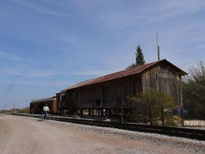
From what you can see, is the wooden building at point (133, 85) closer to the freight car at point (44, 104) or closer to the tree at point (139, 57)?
the freight car at point (44, 104)

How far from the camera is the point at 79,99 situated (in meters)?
30.5

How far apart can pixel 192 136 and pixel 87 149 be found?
468cm

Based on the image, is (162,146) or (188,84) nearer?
(162,146)

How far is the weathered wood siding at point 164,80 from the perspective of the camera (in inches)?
822

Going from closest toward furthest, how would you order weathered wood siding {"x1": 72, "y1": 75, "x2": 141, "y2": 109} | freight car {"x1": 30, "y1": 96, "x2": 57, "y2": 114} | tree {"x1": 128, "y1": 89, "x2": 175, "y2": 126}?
tree {"x1": 128, "y1": 89, "x2": 175, "y2": 126} → weathered wood siding {"x1": 72, "y1": 75, "x2": 141, "y2": 109} → freight car {"x1": 30, "y1": 96, "x2": 57, "y2": 114}

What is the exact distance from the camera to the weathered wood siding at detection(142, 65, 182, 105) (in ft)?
68.5

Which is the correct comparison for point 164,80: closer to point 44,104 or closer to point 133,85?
point 133,85

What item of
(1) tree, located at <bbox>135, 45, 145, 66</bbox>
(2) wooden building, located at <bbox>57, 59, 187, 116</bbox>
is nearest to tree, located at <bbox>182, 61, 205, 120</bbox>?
(2) wooden building, located at <bbox>57, 59, 187, 116</bbox>

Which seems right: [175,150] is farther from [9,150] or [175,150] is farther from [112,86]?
[112,86]

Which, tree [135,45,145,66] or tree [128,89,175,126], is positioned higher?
tree [135,45,145,66]

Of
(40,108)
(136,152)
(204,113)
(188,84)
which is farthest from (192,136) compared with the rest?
(40,108)

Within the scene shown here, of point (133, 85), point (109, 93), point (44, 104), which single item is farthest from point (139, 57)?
point (133, 85)

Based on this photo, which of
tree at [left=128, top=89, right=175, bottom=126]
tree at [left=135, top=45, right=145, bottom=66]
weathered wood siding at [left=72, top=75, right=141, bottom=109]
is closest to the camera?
tree at [left=128, top=89, right=175, bottom=126]

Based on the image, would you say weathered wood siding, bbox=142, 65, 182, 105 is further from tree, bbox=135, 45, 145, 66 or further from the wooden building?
tree, bbox=135, 45, 145, 66
